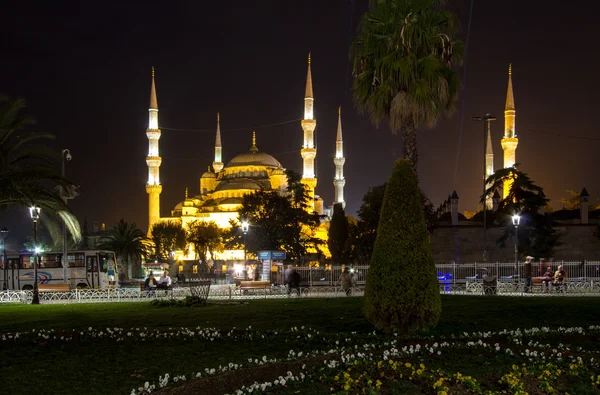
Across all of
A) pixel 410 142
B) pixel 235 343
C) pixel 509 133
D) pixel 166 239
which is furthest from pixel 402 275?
pixel 166 239

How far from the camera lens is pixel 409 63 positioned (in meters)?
12.7

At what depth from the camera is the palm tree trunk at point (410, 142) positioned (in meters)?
12.9

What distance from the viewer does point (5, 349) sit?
891cm

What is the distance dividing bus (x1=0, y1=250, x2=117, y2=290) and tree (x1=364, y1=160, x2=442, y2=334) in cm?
1935

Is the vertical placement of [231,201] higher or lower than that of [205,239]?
higher

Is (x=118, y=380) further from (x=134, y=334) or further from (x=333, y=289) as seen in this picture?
(x=333, y=289)

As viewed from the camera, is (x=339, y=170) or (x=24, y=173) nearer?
(x=24, y=173)

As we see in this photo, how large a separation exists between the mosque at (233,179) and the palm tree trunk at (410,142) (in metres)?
37.0

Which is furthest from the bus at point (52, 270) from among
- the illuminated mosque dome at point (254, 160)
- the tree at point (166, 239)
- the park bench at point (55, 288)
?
the illuminated mosque dome at point (254, 160)

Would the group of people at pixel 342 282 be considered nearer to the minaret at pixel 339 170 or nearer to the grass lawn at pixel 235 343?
the grass lawn at pixel 235 343

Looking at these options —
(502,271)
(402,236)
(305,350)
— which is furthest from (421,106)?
(502,271)

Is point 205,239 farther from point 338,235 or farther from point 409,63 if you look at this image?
point 409,63

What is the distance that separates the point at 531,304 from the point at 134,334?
29.7 ft

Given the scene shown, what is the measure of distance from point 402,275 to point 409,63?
5.12 metres
